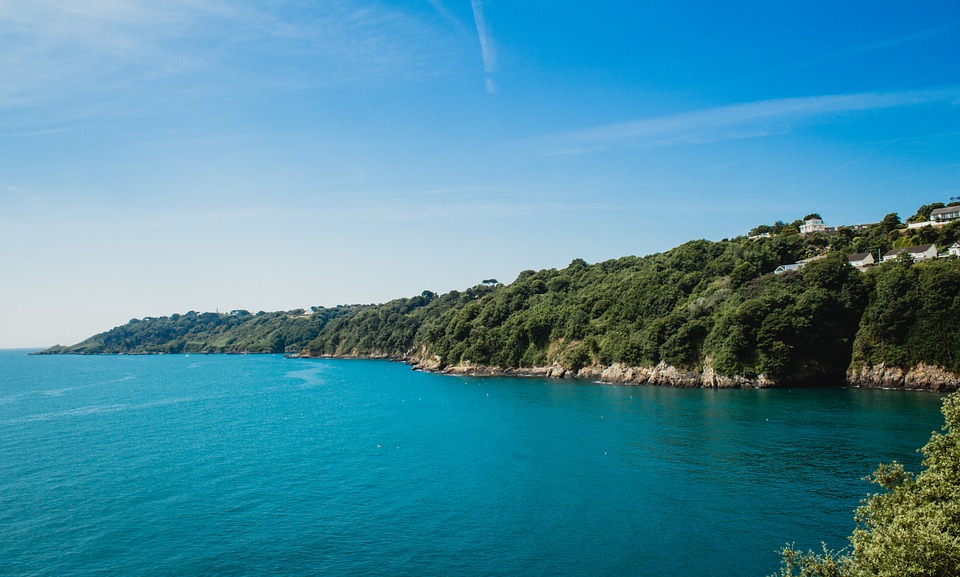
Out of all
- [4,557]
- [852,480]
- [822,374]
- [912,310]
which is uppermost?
[912,310]

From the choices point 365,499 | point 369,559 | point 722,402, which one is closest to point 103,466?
point 365,499

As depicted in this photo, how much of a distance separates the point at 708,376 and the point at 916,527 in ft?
265

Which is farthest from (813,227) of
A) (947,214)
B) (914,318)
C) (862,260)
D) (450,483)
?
(450,483)

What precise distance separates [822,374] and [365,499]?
80775 millimetres

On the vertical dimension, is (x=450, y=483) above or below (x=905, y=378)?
below

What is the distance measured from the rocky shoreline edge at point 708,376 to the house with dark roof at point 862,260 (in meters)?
28.0

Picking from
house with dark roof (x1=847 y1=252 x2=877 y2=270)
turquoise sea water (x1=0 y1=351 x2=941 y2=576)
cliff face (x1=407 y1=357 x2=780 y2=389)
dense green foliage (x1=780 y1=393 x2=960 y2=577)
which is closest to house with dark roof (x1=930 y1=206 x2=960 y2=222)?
house with dark roof (x1=847 y1=252 x2=877 y2=270)

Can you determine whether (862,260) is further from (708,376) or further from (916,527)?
(916,527)

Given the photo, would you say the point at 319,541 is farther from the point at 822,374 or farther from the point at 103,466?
the point at 822,374

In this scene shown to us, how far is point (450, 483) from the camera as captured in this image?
4559 centimetres

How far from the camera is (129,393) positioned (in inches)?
4195

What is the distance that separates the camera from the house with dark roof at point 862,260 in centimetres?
10381

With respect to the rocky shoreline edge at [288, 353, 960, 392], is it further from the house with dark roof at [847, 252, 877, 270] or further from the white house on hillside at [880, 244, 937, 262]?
the house with dark roof at [847, 252, 877, 270]

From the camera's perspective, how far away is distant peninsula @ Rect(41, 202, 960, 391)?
81.6 meters
